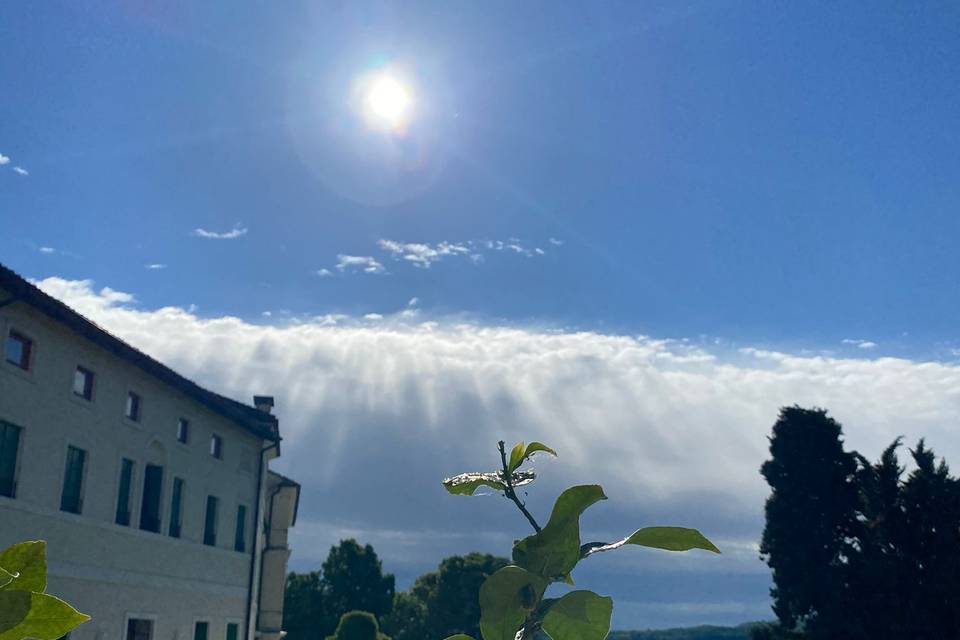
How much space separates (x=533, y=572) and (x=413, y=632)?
226 ft

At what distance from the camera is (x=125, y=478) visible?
20.7 m

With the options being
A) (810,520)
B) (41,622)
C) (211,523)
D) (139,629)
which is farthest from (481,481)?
(810,520)

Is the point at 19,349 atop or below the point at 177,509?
Result: atop


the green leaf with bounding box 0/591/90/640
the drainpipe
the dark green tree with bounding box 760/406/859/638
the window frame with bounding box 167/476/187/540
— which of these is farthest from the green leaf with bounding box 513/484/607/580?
the dark green tree with bounding box 760/406/859/638

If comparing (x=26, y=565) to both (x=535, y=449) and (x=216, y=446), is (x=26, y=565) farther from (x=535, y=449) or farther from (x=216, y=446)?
(x=216, y=446)

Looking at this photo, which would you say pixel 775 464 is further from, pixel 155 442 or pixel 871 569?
pixel 155 442

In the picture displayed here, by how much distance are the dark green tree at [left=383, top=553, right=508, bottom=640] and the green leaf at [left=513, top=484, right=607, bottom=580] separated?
64939mm

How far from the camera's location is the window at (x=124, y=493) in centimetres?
2031

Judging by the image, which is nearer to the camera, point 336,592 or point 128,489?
point 128,489

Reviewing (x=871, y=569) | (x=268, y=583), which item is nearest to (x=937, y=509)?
(x=871, y=569)

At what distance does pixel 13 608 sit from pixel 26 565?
1.9 inches

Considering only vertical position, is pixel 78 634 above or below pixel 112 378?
below

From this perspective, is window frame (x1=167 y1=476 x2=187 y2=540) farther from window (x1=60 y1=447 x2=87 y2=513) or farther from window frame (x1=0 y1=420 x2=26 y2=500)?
window frame (x1=0 y1=420 x2=26 y2=500)

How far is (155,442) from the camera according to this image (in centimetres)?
2194
